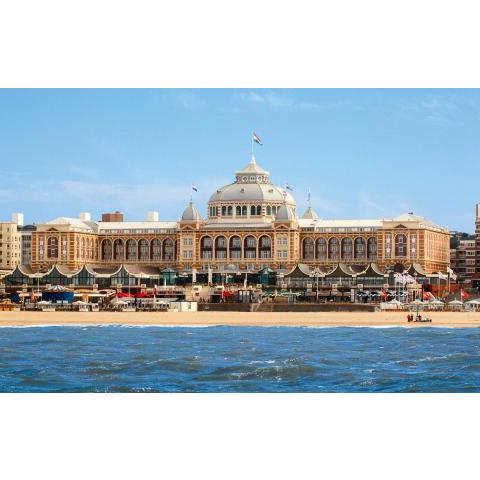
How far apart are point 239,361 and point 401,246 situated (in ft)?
409

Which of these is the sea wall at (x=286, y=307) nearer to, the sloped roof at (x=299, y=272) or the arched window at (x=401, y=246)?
the sloped roof at (x=299, y=272)

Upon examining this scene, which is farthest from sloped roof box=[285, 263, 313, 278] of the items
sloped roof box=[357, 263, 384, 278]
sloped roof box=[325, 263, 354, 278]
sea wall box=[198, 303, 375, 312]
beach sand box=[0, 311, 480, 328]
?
beach sand box=[0, 311, 480, 328]

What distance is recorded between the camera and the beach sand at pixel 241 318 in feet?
397

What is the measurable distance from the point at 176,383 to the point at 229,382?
2.46 metres

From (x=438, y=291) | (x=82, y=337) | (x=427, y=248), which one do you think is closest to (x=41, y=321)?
(x=82, y=337)

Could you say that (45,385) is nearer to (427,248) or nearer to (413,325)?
(413,325)

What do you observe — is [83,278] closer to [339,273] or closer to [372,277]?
[339,273]

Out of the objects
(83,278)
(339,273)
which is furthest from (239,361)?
(83,278)

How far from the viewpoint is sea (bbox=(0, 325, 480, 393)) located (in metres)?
61.9

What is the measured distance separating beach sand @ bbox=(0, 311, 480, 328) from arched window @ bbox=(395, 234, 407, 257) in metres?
54.2

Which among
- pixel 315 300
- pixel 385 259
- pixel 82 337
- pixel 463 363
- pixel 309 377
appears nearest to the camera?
pixel 309 377

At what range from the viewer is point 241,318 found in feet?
431

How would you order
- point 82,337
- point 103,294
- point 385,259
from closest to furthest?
point 82,337 < point 103,294 < point 385,259

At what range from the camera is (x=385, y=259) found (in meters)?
196
